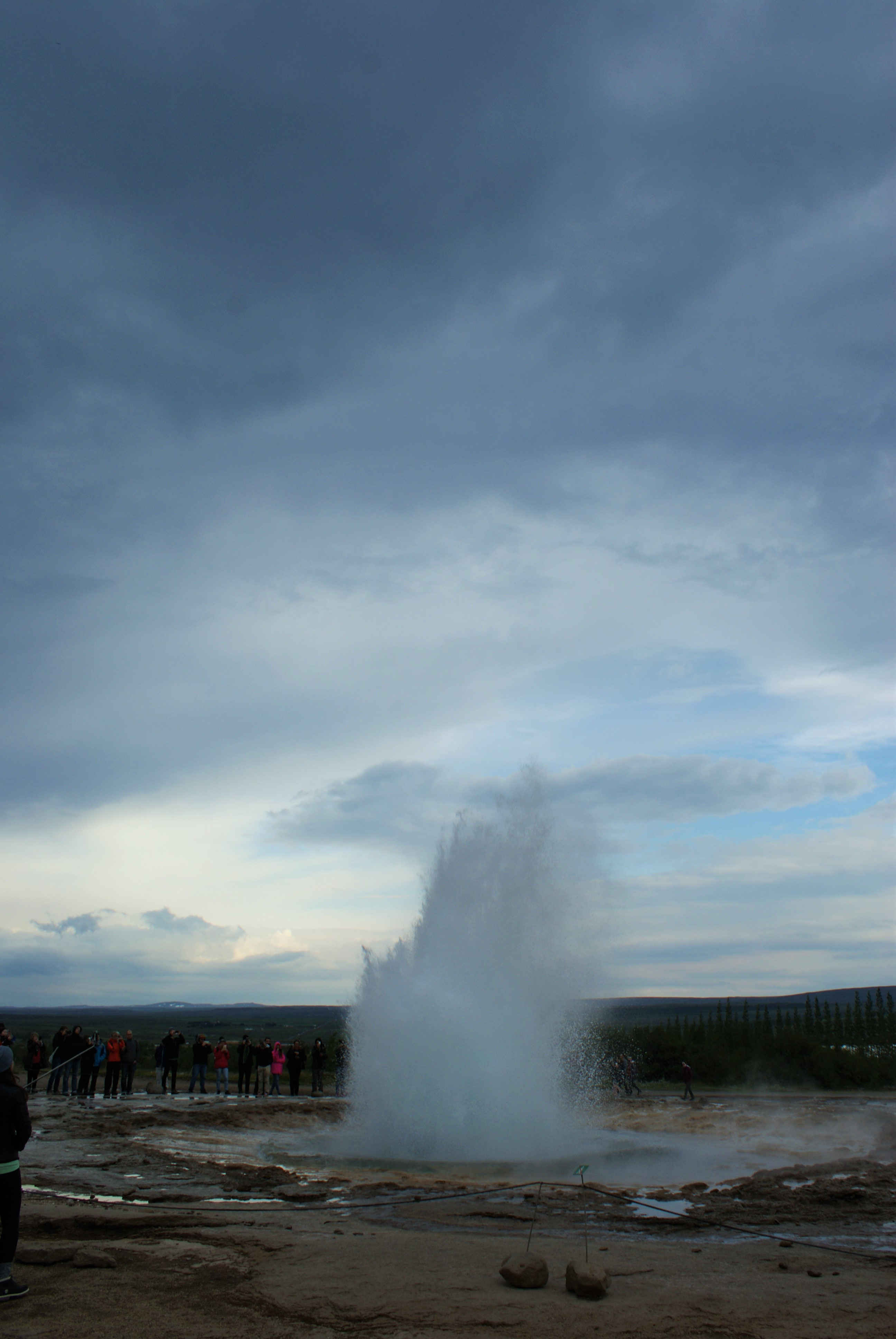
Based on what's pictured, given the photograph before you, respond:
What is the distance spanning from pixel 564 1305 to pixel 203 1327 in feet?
9.35

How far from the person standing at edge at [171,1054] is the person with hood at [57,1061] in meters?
2.73

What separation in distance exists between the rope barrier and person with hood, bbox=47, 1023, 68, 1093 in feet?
44.5

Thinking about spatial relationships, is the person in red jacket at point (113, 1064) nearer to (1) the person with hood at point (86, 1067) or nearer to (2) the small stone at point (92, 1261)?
(1) the person with hood at point (86, 1067)

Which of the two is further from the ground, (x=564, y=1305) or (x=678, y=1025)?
(x=564, y=1305)

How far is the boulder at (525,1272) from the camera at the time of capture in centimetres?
785

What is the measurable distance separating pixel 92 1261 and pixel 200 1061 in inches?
766

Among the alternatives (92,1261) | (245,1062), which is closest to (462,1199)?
(92,1261)

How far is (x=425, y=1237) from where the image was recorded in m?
10.0

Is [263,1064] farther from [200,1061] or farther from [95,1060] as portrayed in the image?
[95,1060]

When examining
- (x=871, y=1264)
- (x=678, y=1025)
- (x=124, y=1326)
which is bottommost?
(x=678, y=1025)

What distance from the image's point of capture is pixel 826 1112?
26500 millimetres

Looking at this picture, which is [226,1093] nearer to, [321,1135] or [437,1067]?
[321,1135]

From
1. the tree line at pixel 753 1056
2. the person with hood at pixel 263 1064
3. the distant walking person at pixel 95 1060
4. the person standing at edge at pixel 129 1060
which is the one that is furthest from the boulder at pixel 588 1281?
the tree line at pixel 753 1056

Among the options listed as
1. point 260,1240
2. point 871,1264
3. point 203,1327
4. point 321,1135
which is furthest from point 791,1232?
point 321,1135
